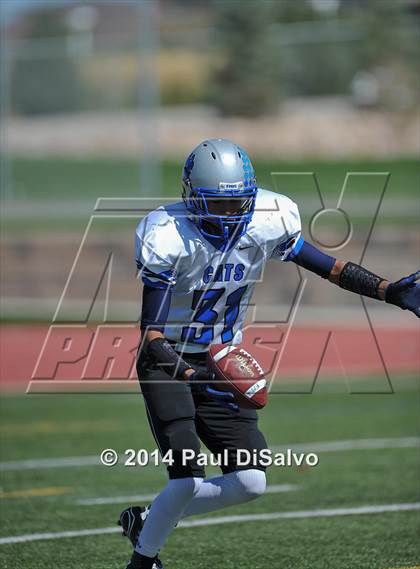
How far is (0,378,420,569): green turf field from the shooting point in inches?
199

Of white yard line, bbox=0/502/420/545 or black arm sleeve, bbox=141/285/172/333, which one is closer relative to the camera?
black arm sleeve, bbox=141/285/172/333

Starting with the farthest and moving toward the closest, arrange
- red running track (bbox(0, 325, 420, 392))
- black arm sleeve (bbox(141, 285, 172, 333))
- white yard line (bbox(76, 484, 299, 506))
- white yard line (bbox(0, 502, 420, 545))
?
1. red running track (bbox(0, 325, 420, 392))
2. white yard line (bbox(76, 484, 299, 506))
3. white yard line (bbox(0, 502, 420, 545))
4. black arm sleeve (bbox(141, 285, 172, 333))

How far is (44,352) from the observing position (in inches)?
466

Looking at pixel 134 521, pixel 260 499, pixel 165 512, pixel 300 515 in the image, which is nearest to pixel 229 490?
pixel 165 512

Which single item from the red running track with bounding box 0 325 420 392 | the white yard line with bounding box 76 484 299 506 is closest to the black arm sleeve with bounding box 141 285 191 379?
the white yard line with bounding box 76 484 299 506

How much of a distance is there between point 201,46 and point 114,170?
22.5 ft

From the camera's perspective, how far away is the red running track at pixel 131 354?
11000 mm

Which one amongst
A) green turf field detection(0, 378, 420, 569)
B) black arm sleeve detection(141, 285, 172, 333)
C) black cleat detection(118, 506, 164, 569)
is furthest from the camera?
green turf field detection(0, 378, 420, 569)

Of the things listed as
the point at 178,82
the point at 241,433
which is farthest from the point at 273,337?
the point at 178,82

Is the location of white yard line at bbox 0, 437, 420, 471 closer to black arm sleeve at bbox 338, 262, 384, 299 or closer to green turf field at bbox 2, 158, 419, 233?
black arm sleeve at bbox 338, 262, 384, 299

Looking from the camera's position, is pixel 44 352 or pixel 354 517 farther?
pixel 44 352

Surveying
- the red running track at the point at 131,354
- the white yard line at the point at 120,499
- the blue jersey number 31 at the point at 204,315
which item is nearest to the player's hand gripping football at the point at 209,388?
the blue jersey number 31 at the point at 204,315

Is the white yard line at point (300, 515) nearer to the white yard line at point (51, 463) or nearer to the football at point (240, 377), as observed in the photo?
the white yard line at point (51, 463)

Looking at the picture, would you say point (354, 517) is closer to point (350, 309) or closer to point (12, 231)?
point (350, 309)
